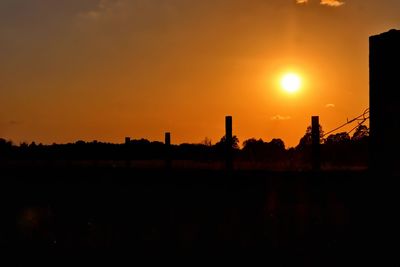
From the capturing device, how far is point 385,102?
7.20m

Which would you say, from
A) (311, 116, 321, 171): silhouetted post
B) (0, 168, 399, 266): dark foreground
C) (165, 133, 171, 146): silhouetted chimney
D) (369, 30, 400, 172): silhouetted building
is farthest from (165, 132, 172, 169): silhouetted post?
(369, 30, 400, 172): silhouetted building

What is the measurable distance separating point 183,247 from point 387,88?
3492 millimetres

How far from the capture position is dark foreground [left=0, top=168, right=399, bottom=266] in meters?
7.24

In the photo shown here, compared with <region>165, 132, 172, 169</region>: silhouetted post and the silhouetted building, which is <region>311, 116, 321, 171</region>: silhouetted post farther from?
<region>165, 132, 172, 169</region>: silhouetted post

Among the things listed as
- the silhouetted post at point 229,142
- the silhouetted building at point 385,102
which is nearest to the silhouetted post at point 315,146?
the silhouetted post at point 229,142

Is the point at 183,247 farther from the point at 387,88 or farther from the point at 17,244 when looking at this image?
the point at 387,88

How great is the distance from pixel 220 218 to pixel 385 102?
350cm

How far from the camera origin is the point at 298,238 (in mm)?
8125

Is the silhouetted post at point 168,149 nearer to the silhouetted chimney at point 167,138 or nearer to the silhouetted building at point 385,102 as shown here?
the silhouetted chimney at point 167,138

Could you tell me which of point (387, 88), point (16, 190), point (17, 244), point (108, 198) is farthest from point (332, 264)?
point (16, 190)

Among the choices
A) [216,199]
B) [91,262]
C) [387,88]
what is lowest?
[91,262]

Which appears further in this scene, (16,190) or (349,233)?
(16,190)

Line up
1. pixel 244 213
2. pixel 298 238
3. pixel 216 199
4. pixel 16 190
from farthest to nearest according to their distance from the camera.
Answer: pixel 16 190 → pixel 216 199 → pixel 244 213 → pixel 298 238

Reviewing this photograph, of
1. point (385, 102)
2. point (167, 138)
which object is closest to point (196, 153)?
point (167, 138)
